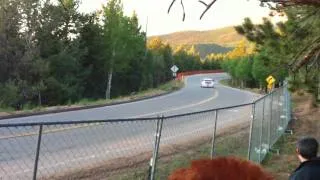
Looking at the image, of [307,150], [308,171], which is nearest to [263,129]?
[307,150]

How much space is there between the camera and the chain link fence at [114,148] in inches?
360

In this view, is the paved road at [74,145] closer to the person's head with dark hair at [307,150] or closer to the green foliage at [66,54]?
the person's head with dark hair at [307,150]

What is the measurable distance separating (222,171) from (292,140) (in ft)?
48.8

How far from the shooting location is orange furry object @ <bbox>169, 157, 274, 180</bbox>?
6.55ft

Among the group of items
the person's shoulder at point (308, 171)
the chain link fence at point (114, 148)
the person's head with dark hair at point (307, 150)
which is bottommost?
the chain link fence at point (114, 148)

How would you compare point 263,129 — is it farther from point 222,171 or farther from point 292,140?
point 222,171

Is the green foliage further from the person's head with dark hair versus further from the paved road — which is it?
the person's head with dark hair

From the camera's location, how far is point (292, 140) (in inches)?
650

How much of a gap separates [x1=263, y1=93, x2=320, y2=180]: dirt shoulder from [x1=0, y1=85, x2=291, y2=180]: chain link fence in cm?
34

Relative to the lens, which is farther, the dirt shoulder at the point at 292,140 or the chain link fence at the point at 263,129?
the dirt shoulder at the point at 292,140

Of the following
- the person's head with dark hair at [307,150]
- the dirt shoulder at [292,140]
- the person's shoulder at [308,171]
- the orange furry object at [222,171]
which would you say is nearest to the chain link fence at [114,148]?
the dirt shoulder at [292,140]

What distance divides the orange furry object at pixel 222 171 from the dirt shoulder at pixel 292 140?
182 inches

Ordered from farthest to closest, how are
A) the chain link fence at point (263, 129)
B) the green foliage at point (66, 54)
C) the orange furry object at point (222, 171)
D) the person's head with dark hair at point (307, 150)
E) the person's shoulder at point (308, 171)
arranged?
the green foliage at point (66, 54) < the chain link fence at point (263, 129) < the person's head with dark hair at point (307, 150) < the person's shoulder at point (308, 171) < the orange furry object at point (222, 171)

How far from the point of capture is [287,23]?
1067 centimetres
